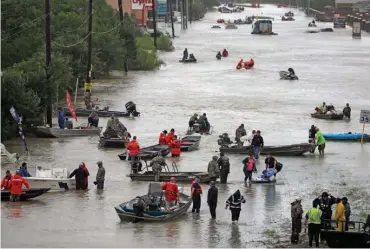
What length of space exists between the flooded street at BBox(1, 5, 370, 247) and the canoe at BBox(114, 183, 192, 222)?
262 millimetres

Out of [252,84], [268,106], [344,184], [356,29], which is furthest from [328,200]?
[356,29]

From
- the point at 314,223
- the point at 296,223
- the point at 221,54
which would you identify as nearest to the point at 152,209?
the point at 296,223

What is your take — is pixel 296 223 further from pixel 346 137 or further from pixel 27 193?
pixel 346 137

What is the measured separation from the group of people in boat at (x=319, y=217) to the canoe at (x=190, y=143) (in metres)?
16.0

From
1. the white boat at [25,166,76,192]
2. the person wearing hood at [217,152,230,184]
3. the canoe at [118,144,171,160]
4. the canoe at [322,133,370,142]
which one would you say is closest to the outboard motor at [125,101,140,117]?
the canoe at [322,133,370,142]

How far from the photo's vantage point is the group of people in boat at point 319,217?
2691 cm

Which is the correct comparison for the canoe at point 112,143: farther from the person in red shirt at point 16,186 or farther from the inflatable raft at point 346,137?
the person in red shirt at point 16,186

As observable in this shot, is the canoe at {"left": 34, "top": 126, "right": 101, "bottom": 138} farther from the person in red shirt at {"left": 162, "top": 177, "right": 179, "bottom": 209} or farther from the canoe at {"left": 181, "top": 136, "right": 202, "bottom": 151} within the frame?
the person in red shirt at {"left": 162, "top": 177, "right": 179, "bottom": 209}

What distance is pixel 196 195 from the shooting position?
3075 cm

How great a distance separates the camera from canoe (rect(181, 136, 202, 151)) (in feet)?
146

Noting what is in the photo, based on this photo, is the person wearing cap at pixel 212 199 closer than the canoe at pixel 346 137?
Yes

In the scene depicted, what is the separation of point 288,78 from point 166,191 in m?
51.1

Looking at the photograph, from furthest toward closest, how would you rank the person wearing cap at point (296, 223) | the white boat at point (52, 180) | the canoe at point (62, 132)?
the canoe at point (62, 132)
the white boat at point (52, 180)
the person wearing cap at point (296, 223)

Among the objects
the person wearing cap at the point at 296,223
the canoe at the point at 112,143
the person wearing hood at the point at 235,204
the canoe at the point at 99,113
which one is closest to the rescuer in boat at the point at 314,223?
the person wearing cap at the point at 296,223
